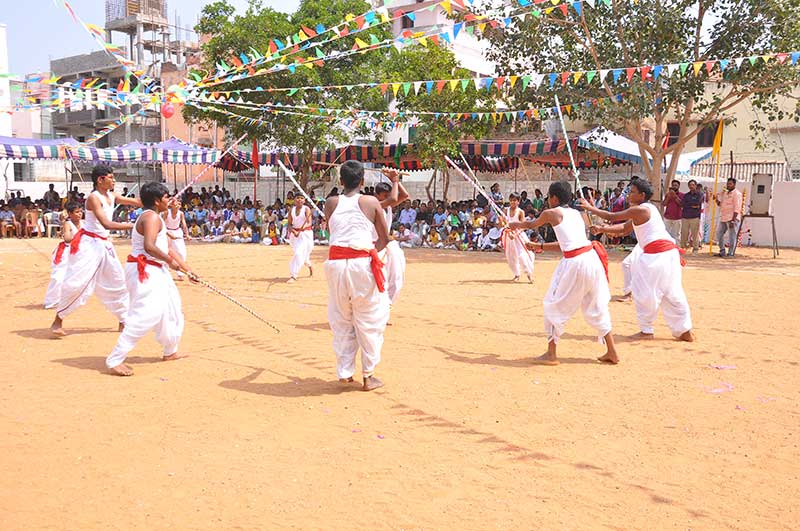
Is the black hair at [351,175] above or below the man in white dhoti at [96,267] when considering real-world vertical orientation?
above

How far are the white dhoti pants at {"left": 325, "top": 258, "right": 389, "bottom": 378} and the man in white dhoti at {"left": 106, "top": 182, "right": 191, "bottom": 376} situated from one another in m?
1.57

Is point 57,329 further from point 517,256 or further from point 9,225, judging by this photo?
point 9,225

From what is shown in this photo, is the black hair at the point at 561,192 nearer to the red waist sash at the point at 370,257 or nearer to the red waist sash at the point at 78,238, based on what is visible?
the red waist sash at the point at 370,257

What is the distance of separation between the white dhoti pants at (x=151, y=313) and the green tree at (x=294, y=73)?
1517 centimetres

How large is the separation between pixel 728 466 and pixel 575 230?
2871 mm

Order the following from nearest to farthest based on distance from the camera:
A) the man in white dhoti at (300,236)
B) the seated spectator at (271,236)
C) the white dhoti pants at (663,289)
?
the white dhoti pants at (663,289), the man in white dhoti at (300,236), the seated spectator at (271,236)

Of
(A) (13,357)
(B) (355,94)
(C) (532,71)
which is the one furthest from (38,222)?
(A) (13,357)

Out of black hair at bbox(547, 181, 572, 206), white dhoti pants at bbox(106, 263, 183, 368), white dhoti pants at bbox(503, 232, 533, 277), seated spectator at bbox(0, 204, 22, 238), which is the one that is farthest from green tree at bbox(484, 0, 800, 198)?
seated spectator at bbox(0, 204, 22, 238)

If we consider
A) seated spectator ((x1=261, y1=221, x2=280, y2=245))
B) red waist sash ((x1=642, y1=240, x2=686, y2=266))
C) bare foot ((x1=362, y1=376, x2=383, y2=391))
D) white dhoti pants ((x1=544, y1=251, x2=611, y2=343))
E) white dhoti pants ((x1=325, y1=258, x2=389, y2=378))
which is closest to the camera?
white dhoti pants ((x1=325, y1=258, x2=389, y2=378))

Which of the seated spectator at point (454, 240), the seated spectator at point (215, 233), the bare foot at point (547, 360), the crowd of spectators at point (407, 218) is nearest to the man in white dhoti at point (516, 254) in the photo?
the crowd of spectators at point (407, 218)

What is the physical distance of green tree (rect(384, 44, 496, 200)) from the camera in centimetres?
2111

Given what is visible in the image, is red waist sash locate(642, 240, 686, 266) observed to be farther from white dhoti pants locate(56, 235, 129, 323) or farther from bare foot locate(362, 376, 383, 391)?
white dhoti pants locate(56, 235, 129, 323)

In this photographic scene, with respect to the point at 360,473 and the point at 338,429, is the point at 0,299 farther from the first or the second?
the point at 360,473

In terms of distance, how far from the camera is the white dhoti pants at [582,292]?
6461 millimetres
